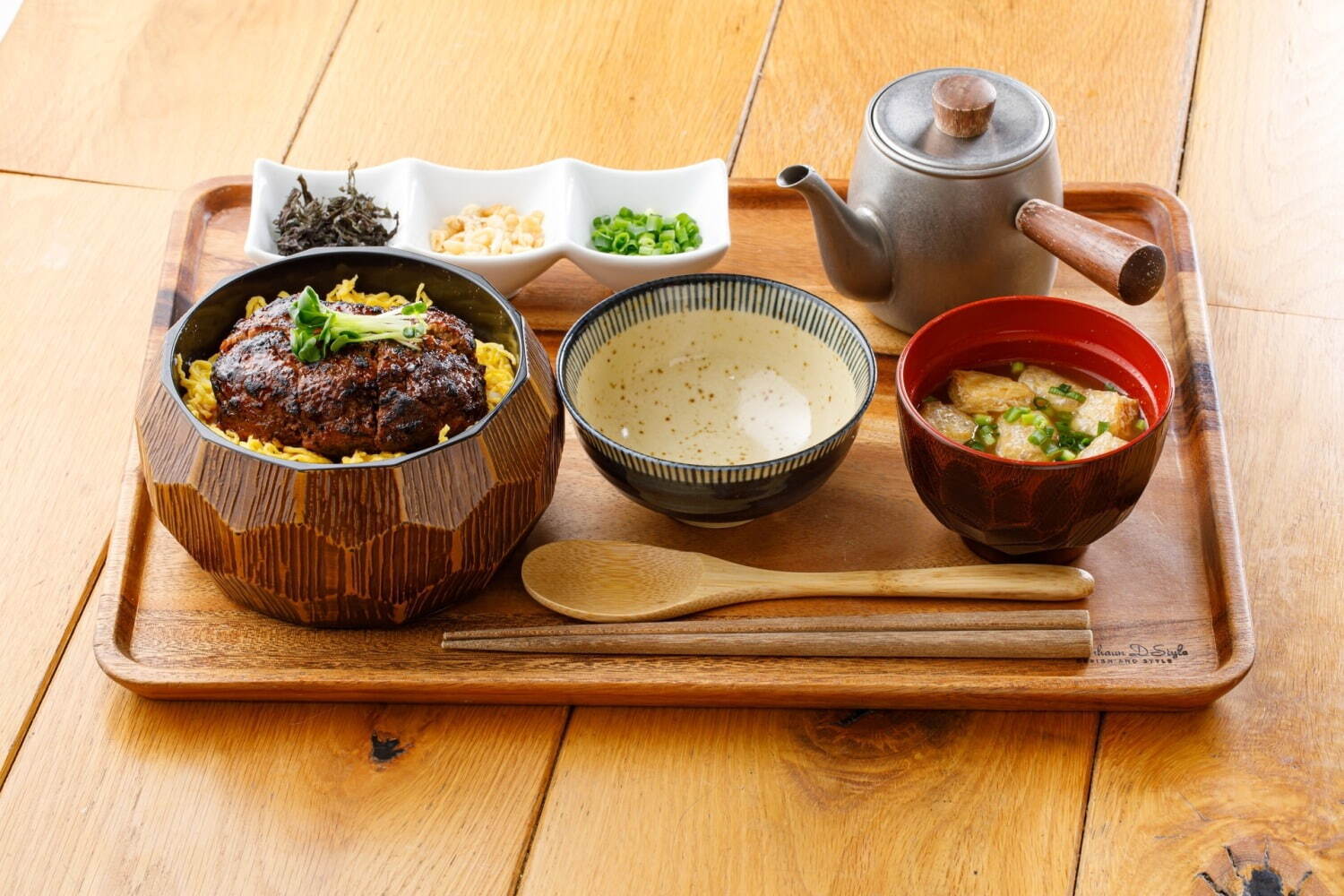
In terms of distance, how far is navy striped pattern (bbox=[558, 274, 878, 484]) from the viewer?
1438 mm

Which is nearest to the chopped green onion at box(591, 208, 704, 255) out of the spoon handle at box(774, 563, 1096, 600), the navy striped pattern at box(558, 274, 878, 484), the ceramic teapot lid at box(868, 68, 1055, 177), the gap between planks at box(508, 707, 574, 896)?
the navy striped pattern at box(558, 274, 878, 484)

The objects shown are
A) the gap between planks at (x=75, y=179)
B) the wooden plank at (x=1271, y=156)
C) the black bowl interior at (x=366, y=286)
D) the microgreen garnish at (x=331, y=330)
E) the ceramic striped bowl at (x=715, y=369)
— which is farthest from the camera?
the gap between planks at (x=75, y=179)

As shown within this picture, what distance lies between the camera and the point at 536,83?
227 cm

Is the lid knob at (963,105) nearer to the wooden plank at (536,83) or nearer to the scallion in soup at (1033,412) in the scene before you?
the scallion in soup at (1033,412)

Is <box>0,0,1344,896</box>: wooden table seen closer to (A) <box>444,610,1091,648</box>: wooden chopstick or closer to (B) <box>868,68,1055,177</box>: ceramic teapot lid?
(A) <box>444,610,1091,648</box>: wooden chopstick

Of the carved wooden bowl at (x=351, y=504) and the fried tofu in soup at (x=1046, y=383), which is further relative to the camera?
the fried tofu in soup at (x=1046, y=383)

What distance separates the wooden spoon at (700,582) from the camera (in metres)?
1.44

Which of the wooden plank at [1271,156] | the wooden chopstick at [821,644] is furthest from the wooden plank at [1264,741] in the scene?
the wooden plank at [1271,156]

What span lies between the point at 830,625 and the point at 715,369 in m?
0.40

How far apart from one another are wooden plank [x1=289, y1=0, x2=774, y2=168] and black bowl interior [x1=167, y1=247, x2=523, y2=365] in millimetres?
639

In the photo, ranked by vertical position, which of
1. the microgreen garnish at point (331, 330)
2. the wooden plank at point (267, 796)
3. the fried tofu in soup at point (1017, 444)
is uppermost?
the microgreen garnish at point (331, 330)

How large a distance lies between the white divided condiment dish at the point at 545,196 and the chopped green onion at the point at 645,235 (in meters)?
0.02

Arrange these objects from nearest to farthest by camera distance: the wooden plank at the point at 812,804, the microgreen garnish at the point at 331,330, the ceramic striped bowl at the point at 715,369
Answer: the wooden plank at the point at 812,804 → the microgreen garnish at the point at 331,330 → the ceramic striped bowl at the point at 715,369

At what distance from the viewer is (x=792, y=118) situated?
7.16 ft
